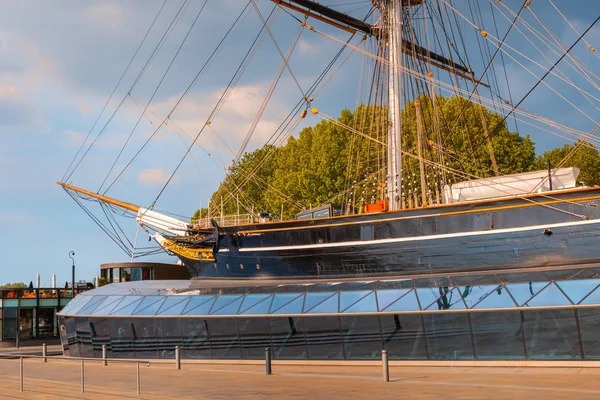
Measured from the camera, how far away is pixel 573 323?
73.3 feet

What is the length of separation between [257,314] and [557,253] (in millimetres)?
11308

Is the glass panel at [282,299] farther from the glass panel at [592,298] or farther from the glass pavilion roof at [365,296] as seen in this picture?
the glass panel at [592,298]

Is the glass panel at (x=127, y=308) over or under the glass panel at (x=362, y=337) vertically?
over

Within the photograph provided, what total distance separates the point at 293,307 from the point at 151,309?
7212 mm

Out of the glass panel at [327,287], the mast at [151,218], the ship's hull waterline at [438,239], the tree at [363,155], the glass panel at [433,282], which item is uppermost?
the tree at [363,155]

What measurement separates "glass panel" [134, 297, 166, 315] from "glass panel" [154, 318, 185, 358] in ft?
1.56

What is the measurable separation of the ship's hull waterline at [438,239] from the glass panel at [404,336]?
382 cm

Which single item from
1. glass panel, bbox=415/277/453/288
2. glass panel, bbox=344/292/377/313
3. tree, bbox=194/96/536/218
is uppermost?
tree, bbox=194/96/536/218

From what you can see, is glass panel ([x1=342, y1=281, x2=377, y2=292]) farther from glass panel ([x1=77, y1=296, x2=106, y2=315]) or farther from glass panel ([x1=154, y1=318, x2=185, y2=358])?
glass panel ([x1=77, y1=296, x2=106, y2=315])

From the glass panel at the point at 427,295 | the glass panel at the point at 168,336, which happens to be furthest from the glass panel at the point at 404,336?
the glass panel at the point at 168,336

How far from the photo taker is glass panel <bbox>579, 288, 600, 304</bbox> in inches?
864

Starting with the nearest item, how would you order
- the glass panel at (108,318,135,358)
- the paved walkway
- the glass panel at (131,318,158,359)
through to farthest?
1. the paved walkway
2. the glass panel at (131,318,158,359)
3. the glass panel at (108,318,135,358)

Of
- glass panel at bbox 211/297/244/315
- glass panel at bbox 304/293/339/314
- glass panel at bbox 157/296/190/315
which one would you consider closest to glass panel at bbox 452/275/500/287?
glass panel at bbox 304/293/339/314

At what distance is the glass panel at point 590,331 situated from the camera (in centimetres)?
2194
